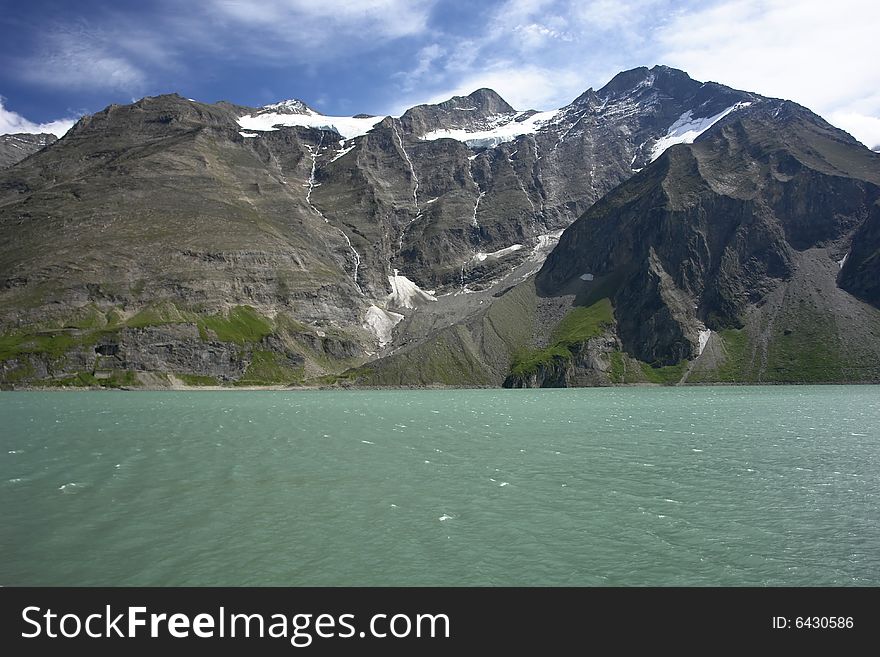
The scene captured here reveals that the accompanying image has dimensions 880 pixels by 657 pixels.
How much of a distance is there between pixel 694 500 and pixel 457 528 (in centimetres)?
1666

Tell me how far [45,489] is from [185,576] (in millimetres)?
23361

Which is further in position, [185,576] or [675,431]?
[675,431]

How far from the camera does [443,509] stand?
122 feet

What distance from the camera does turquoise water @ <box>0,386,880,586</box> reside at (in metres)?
26.5

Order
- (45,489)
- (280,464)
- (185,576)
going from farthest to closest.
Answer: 1. (280,464)
2. (45,489)
3. (185,576)

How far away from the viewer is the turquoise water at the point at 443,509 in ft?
87.1

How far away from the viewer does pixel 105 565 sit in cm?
2691
